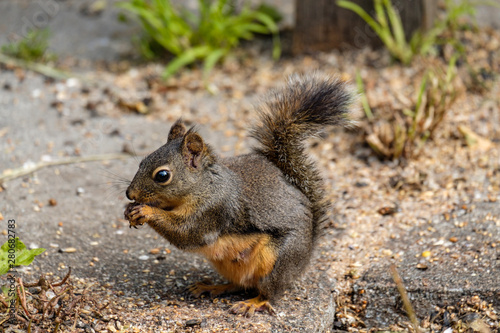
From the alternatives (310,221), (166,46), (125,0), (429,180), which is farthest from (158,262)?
(125,0)

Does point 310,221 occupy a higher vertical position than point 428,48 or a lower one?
lower

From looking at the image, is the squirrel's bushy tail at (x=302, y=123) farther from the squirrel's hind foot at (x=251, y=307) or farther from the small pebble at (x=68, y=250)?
the small pebble at (x=68, y=250)

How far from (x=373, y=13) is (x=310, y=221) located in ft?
10.4

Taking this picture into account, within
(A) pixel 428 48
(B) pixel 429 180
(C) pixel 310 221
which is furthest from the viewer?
(A) pixel 428 48

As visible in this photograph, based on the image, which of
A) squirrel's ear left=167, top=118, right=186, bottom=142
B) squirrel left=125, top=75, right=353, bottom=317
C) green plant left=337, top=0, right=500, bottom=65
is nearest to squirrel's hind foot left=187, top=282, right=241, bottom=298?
squirrel left=125, top=75, right=353, bottom=317

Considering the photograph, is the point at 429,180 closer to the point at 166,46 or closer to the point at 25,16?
the point at 166,46

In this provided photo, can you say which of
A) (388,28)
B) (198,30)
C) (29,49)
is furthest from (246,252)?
(29,49)

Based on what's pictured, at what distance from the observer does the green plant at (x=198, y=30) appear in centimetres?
588

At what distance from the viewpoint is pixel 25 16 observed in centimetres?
724

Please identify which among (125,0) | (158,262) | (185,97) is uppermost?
(125,0)

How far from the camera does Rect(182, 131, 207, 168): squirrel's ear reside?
9.67 ft

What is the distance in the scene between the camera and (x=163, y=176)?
9.44 ft

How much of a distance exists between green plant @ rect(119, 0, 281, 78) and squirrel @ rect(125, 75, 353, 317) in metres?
2.74

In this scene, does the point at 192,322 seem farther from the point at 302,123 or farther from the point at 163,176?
the point at 302,123
